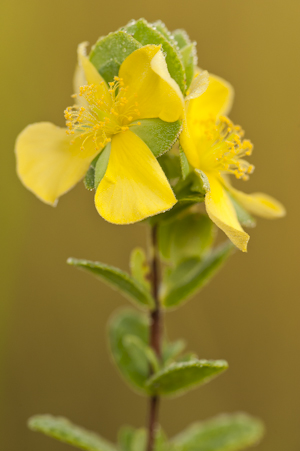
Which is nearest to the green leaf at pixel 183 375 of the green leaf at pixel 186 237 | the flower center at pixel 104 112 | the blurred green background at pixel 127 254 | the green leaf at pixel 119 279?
the green leaf at pixel 119 279

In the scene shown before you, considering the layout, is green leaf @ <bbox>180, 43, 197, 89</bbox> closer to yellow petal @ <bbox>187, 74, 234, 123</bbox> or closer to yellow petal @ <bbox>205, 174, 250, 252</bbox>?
yellow petal @ <bbox>187, 74, 234, 123</bbox>

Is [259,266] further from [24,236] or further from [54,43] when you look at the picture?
[54,43]

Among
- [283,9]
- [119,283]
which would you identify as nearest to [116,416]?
[119,283]

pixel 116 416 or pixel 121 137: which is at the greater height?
pixel 121 137

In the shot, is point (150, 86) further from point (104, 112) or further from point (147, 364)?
point (147, 364)

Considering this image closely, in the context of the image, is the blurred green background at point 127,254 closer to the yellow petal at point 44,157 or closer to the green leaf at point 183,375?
the yellow petal at point 44,157
